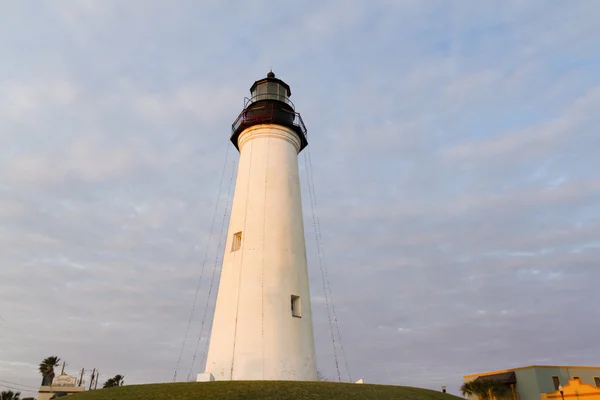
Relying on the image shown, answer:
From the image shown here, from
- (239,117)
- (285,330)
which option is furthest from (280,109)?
(285,330)

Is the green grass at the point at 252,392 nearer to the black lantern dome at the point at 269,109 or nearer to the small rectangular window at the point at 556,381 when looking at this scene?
the black lantern dome at the point at 269,109

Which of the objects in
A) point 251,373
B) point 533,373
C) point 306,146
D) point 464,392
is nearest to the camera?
point 251,373

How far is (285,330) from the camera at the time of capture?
826 inches

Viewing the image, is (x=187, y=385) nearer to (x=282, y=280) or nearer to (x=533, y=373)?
(x=282, y=280)

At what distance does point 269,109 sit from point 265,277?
9800 mm

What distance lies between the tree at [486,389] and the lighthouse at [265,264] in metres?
32.8

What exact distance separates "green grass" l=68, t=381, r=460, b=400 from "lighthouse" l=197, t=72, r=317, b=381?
138 inches

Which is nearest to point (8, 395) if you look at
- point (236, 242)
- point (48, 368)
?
point (48, 368)

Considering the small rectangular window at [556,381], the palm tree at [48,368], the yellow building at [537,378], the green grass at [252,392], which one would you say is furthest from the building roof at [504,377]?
the palm tree at [48,368]

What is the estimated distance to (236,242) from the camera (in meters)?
23.3

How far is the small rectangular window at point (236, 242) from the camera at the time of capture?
75.5ft

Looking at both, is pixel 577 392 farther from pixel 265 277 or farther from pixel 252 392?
pixel 252 392

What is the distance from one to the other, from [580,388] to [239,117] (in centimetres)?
3417

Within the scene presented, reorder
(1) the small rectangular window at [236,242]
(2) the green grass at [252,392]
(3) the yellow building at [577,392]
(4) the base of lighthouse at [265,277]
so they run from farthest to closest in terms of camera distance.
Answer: (3) the yellow building at [577,392] < (1) the small rectangular window at [236,242] < (4) the base of lighthouse at [265,277] < (2) the green grass at [252,392]
